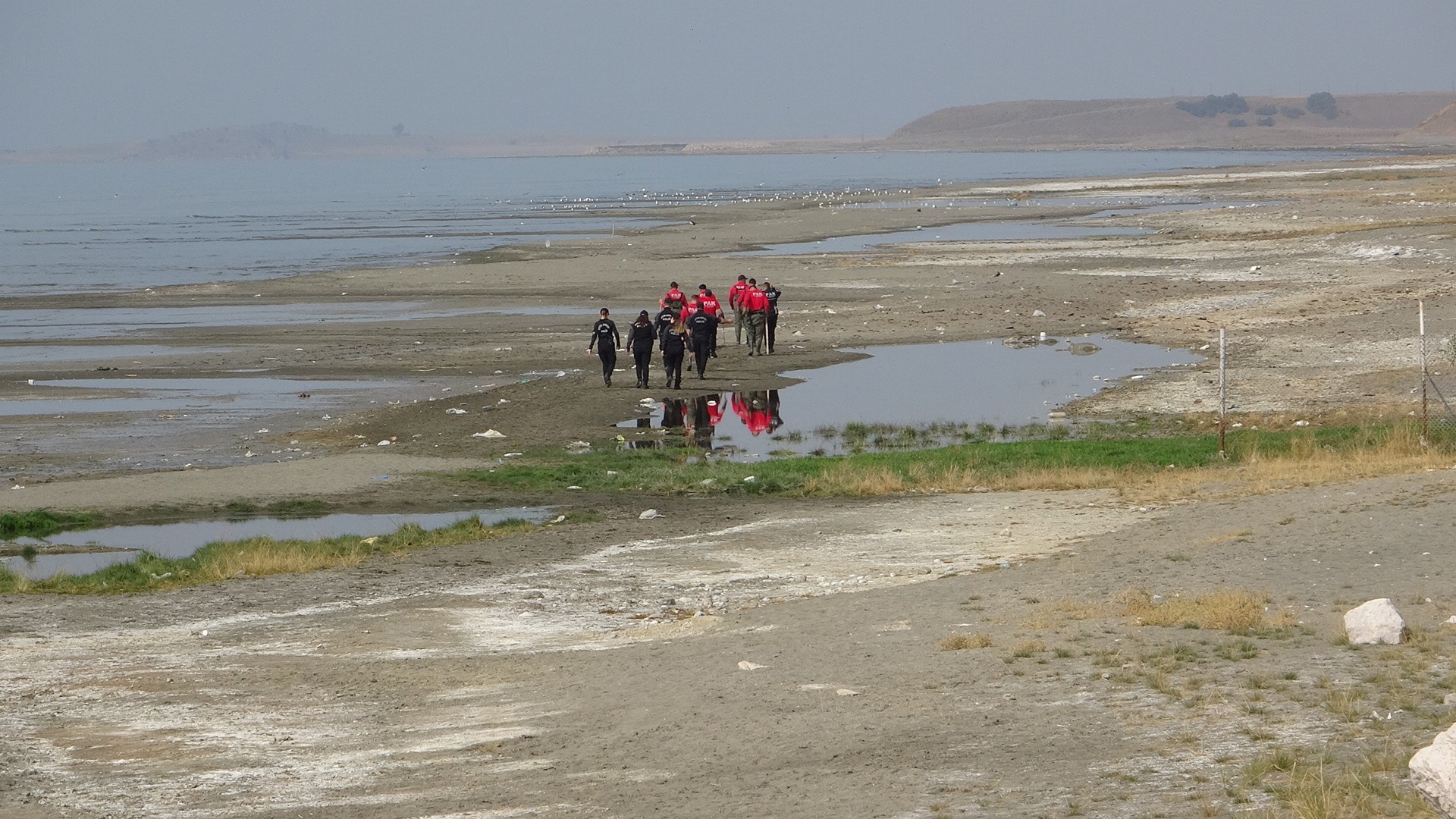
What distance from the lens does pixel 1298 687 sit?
11023 mm

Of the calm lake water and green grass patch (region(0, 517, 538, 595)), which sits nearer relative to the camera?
green grass patch (region(0, 517, 538, 595))

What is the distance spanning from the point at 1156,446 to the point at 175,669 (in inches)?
577

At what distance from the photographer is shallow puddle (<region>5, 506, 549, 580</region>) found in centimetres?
2036

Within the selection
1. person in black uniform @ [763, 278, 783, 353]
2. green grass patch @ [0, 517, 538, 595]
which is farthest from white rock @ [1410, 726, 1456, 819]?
person in black uniform @ [763, 278, 783, 353]

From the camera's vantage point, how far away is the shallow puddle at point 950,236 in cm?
6881

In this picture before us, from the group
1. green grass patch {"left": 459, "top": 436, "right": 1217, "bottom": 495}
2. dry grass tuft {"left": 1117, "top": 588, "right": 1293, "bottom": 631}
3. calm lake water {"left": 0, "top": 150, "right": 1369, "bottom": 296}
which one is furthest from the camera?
calm lake water {"left": 0, "top": 150, "right": 1369, "bottom": 296}

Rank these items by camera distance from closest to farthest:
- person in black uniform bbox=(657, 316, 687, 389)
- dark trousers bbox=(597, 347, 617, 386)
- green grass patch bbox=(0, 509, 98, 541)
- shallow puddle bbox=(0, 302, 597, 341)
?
green grass patch bbox=(0, 509, 98, 541)
person in black uniform bbox=(657, 316, 687, 389)
dark trousers bbox=(597, 347, 617, 386)
shallow puddle bbox=(0, 302, 597, 341)

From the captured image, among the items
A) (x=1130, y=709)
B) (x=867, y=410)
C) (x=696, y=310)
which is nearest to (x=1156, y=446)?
(x=867, y=410)

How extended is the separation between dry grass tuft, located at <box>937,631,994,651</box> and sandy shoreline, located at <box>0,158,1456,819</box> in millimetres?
123

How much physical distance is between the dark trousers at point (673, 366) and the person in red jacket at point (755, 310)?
3.93 meters

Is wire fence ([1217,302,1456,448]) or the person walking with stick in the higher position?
the person walking with stick

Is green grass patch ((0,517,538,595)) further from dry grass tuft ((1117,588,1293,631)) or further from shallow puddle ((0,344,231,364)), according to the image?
shallow puddle ((0,344,231,364))

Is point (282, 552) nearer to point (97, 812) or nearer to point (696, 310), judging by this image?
point (97, 812)

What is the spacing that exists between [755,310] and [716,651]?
22509mm
